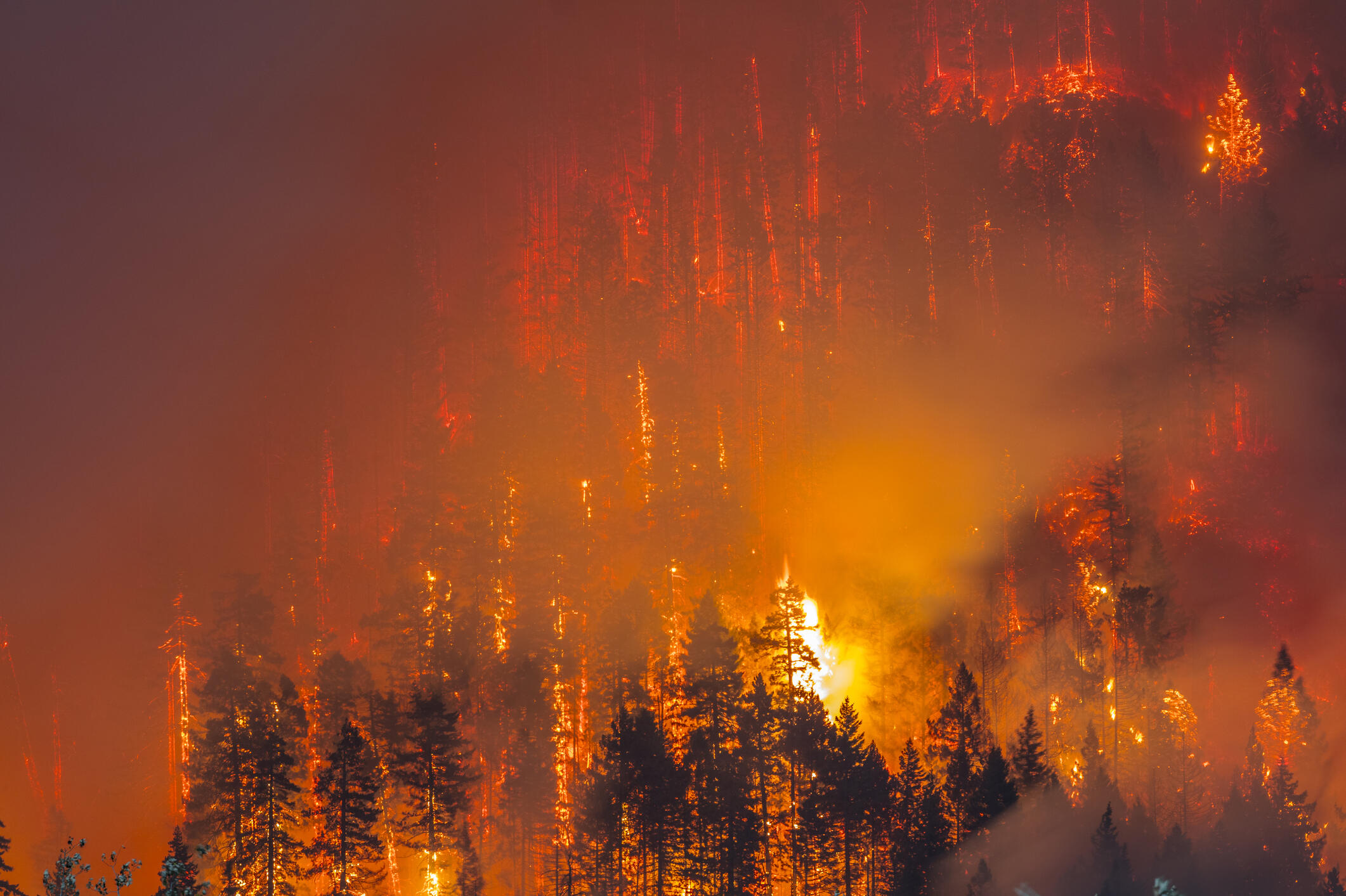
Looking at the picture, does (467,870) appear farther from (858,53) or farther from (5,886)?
(858,53)

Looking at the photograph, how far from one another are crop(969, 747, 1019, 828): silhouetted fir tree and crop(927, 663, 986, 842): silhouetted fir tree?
211mm

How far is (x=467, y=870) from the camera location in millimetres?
41594

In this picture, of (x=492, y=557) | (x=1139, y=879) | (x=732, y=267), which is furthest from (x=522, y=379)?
(x=1139, y=879)

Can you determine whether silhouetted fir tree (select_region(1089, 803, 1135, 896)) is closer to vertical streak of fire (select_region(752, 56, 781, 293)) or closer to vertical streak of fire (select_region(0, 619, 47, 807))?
vertical streak of fire (select_region(752, 56, 781, 293))

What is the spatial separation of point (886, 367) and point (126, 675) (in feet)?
190

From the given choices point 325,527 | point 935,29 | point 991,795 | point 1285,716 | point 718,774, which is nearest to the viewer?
point 718,774

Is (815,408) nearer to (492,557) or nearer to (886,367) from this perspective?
(886,367)

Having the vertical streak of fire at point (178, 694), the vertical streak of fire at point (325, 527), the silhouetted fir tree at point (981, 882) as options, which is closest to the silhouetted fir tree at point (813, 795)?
the silhouetted fir tree at point (981, 882)

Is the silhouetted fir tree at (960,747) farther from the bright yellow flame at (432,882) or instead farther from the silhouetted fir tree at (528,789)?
the bright yellow flame at (432,882)

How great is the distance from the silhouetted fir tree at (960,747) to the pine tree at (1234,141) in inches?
1525

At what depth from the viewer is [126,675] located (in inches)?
3127

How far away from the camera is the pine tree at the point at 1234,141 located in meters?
65.6

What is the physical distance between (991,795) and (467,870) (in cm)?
1941

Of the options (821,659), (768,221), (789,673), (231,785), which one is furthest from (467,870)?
(768,221)
